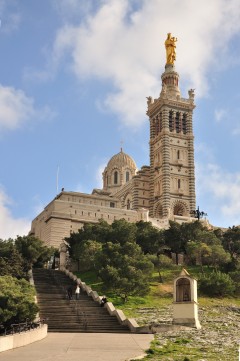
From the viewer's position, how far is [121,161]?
99625 millimetres

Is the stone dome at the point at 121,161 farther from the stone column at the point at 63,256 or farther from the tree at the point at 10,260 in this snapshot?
the tree at the point at 10,260

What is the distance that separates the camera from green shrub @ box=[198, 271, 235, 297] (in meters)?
42.2

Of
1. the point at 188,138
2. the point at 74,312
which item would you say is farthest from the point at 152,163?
the point at 74,312

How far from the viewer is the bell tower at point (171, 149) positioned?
8481cm

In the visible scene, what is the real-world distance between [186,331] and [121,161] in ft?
248

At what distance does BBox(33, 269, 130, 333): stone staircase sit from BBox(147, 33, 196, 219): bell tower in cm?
4495

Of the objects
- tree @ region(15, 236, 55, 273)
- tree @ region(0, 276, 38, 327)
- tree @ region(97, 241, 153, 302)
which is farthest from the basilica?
tree @ region(0, 276, 38, 327)

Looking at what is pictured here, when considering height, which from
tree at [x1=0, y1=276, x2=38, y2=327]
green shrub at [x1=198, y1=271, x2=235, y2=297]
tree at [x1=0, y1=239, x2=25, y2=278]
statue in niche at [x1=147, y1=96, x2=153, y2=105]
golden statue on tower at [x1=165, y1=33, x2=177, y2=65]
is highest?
golden statue on tower at [x1=165, y1=33, x2=177, y2=65]

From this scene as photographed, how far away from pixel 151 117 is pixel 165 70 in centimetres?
946

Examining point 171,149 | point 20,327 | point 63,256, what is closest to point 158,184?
point 171,149

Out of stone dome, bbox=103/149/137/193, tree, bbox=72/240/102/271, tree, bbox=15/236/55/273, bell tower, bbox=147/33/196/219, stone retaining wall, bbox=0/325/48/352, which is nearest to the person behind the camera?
stone retaining wall, bbox=0/325/48/352

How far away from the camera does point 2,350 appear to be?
710 inches

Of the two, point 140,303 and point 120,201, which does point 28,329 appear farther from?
point 120,201

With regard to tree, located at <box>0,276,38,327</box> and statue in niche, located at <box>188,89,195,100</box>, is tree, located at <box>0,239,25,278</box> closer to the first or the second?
tree, located at <box>0,276,38,327</box>
